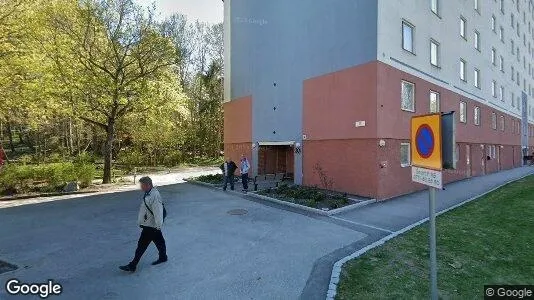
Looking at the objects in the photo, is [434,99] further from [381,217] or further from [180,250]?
[180,250]

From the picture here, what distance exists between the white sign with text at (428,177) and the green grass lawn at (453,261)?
235 centimetres

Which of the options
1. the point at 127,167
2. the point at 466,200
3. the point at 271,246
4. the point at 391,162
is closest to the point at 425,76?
the point at 391,162

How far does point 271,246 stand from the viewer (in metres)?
7.68

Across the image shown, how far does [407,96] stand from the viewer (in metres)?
15.6

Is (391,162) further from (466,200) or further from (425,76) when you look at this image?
(425,76)

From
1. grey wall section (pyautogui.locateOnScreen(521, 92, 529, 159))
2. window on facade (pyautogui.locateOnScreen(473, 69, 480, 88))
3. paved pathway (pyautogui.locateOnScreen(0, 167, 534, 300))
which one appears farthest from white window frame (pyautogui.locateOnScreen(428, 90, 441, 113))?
grey wall section (pyautogui.locateOnScreen(521, 92, 529, 159))

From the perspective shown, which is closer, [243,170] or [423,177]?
[423,177]

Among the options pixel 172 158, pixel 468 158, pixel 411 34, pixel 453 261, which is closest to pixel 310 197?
pixel 453 261

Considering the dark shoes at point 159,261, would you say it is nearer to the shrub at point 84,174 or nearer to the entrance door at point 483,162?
the shrub at point 84,174

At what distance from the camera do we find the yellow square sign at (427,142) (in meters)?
3.49

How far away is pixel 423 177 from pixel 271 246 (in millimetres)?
4707

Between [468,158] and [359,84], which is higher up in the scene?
[359,84]

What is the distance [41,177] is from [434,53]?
73.3 feet

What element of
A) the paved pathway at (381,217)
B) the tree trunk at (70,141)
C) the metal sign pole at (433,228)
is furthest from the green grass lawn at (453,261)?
the tree trunk at (70,141)
